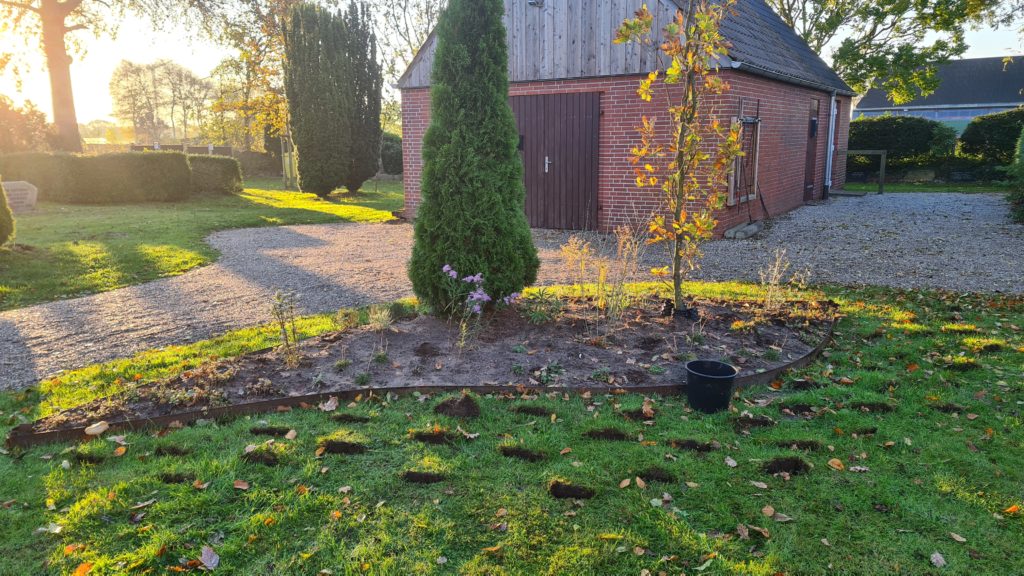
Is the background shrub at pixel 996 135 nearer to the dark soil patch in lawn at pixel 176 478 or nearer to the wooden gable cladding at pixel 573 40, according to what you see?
the wooden gable cladding at pixel 573 40

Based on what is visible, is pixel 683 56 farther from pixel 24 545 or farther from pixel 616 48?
pixel 616 48

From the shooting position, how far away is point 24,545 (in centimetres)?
270

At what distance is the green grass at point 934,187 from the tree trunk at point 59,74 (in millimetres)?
25051

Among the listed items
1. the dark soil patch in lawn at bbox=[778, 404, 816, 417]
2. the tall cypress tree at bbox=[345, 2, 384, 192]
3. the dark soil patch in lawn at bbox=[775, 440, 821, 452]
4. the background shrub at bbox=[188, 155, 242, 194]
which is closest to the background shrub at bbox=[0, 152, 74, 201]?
the background shrub at bbox=[188, 155, 242, 194]

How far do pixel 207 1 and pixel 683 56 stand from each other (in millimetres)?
21919

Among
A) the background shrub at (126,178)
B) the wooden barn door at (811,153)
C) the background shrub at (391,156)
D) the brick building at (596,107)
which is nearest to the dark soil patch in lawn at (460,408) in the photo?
the brick building at (596,107)

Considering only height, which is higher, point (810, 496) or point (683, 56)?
point (683, 56)

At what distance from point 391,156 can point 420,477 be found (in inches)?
1038

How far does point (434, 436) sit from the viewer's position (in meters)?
3.62

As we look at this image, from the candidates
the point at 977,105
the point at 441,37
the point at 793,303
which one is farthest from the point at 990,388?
the point at 977,105

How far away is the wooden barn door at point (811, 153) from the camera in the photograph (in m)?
15.6

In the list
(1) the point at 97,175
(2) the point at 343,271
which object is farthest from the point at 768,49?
(1) the point at 97,175

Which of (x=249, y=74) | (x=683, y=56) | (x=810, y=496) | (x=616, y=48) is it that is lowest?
(x=810, y=496)

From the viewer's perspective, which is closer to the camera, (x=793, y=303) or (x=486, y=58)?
(x=486, y=58)
